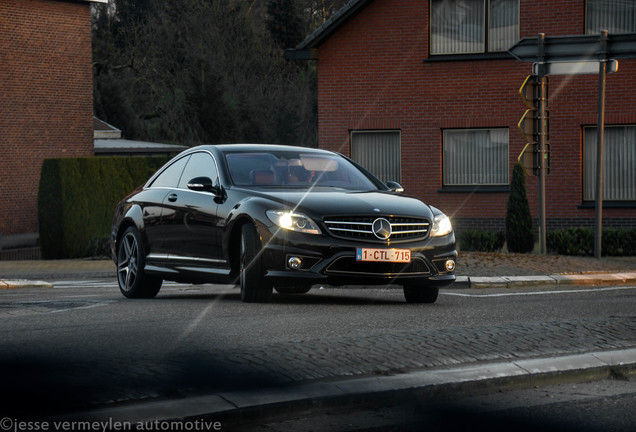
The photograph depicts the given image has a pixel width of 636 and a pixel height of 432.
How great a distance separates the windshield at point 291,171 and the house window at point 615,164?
1475cm

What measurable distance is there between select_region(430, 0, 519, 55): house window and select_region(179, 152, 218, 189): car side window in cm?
1534

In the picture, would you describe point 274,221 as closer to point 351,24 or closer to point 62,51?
point 351,24

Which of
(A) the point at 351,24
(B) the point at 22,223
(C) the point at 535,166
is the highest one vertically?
(A) the point at 351,24

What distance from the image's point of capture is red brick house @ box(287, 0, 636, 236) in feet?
83.8

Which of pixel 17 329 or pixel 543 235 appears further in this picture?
pixel 543 235

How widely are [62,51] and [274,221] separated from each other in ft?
90.3

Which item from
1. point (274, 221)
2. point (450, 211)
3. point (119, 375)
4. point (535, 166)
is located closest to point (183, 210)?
point (274, 221)

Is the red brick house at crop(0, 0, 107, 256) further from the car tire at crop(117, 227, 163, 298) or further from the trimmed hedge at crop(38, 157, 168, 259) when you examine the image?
the car tire at crop(117, 227, 163, 298)

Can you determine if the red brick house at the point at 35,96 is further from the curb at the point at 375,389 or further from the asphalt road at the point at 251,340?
the curb at the point at 375,389

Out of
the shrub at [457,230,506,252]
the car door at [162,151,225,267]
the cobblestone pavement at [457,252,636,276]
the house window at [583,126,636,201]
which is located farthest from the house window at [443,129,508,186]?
the car door at [162,151,225,267]

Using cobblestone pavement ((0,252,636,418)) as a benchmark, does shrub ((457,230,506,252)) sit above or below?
below

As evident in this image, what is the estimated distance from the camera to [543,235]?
62.1ft

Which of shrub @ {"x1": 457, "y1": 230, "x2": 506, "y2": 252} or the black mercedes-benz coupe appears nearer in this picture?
the black mercedes-benz coupe

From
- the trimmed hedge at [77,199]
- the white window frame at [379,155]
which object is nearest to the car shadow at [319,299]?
the white window frame at [379,155]
